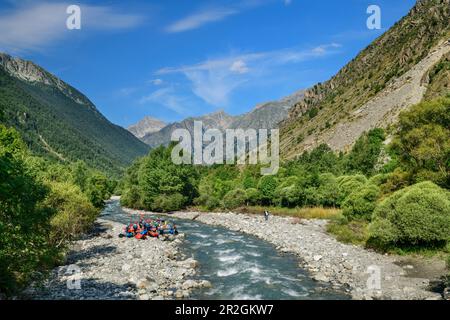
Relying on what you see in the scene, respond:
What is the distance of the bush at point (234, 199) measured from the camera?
84750mm

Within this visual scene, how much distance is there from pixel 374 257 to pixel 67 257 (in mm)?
25819

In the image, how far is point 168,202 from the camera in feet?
278

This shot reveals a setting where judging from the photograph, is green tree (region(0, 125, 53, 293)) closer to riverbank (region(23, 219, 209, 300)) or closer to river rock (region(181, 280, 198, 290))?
riverbank (region(23, 219, 209, 300))

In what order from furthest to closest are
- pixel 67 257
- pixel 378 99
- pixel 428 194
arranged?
pixel 378 99, pixel 67 257, pixel 428 194

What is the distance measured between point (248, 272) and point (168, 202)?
55055 mm

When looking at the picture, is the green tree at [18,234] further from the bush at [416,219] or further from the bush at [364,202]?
the bush at [364,202]

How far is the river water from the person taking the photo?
25109 mm

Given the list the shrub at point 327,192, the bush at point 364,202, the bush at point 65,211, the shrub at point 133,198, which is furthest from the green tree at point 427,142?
the shrub at point 133,198

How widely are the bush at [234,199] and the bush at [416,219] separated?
51.9m

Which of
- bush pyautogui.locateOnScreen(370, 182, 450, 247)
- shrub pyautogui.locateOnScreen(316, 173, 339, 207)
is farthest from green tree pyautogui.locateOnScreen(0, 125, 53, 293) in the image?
shrub pyautogui.locateOnScreen(316, 173, 339, 207)

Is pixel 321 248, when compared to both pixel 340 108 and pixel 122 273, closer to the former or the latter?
pixel 122 273

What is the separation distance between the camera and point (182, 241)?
47.2 m

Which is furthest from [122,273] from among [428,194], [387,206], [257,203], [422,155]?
[257,203]
